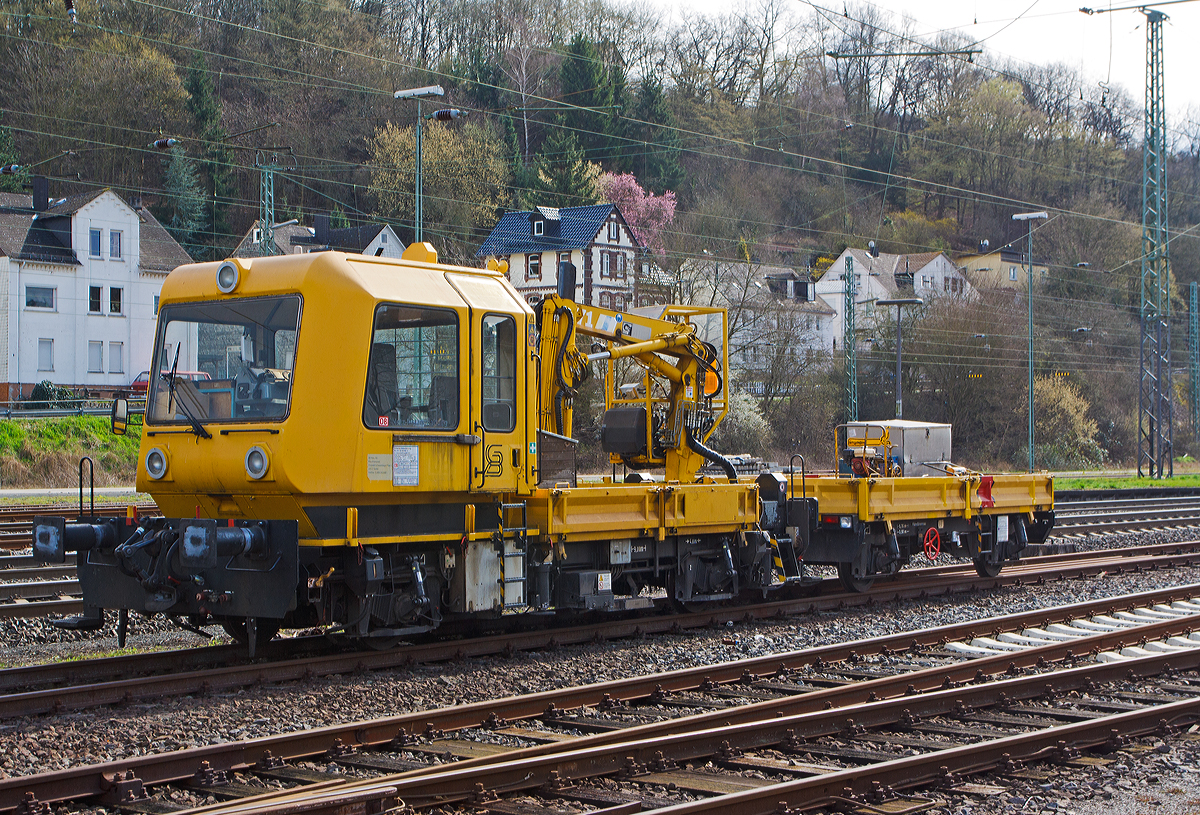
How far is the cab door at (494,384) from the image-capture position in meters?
9.89

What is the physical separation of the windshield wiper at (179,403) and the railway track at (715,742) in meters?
3.13

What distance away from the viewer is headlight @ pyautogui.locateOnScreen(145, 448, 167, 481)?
31.2ft

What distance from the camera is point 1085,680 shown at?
9141 millimetres

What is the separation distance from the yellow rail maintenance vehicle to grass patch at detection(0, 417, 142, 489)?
2404 centimetres

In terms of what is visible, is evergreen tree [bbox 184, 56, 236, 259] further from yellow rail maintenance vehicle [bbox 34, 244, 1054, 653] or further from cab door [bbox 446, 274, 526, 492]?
cab door [bbox 446, 274, 526, 492]

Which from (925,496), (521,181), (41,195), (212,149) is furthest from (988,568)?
(521,181)

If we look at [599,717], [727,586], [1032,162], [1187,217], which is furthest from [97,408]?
[1187,217]

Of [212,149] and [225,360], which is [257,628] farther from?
[212,149]

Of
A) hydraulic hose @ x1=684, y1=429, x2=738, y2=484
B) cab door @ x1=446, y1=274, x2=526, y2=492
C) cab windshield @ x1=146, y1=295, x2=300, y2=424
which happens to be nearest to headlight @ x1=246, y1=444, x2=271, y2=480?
cab windshield @ x1=146, y1=295, x2=300, y2=424

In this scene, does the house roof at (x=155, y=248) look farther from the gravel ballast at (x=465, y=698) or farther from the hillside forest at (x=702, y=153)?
the gravel ballast at (x=465, y=698)

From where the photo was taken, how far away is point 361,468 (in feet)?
29.6

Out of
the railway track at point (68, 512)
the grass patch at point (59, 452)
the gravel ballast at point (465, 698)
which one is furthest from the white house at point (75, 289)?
the gravel ballast at point (465, 698)

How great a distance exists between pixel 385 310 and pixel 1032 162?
226 ft

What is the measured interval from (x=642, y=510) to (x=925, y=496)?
525 cm
